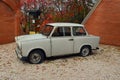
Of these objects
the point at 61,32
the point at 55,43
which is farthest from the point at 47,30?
the point at 55,43

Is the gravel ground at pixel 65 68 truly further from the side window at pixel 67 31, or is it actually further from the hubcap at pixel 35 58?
the side window at pixel 67 31

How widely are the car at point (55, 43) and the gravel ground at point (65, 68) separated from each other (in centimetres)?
37

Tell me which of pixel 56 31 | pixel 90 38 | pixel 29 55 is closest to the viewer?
pixel 29 55

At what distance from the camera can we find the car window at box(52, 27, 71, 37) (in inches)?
384

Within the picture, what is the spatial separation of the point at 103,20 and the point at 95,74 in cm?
672

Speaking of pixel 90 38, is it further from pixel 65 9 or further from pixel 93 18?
pixel 65 9

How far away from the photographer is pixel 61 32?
9.99 metres

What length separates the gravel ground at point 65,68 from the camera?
25.7 ft

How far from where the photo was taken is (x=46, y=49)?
948 cm

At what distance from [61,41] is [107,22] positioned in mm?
5203

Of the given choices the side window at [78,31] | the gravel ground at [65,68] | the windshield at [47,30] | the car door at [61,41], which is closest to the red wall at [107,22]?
the gravel ground at [65,68]

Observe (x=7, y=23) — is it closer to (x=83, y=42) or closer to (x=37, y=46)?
(x=37, y=46)

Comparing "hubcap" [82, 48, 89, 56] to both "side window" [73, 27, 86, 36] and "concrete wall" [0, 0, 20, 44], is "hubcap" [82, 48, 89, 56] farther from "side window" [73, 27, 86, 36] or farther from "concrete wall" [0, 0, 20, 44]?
"concrete wall" [0, 0, 20, 44]

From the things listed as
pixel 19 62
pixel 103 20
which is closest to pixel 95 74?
pixel 19 62
